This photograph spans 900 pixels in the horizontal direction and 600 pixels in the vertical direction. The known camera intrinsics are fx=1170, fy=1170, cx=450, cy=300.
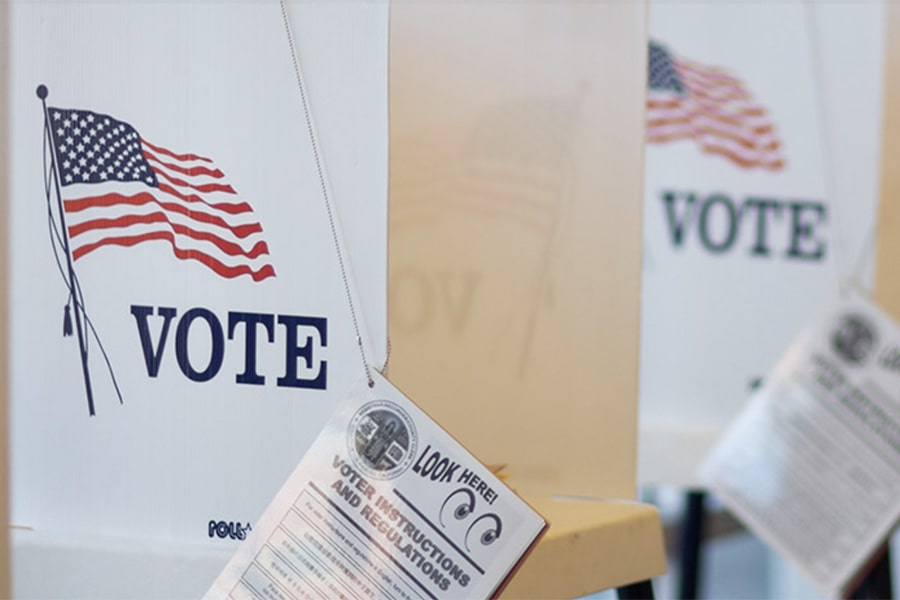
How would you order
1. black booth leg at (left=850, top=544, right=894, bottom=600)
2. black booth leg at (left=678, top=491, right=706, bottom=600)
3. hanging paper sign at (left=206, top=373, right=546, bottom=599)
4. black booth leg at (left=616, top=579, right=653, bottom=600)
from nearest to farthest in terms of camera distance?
hanging paper sign at (left=206, top=373, right=546, bottom=599), black booth leg at (left=616, top=579, right=653, bottom=600), black booth leg at (left=850, top=544, right=894, bottom=600), black booth leg at (left=678, top=491, right=706, bottom=600)

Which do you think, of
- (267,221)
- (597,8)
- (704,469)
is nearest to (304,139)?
(267,221)

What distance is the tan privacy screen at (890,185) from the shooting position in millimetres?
1436

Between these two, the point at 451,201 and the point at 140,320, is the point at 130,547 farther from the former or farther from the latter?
the point at 451,201

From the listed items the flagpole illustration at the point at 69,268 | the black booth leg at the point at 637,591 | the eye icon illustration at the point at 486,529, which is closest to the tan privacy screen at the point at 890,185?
the black booth leg at the point at 637,591

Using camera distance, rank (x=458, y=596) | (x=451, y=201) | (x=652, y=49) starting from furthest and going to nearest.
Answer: (x=652, y=49), (x=451, y=201), (x=458, y=596)

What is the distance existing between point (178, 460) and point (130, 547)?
7 cm

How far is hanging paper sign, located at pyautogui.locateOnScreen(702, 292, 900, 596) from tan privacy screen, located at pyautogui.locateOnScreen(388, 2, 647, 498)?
0.14 meters

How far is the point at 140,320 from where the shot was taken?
29.3 inches

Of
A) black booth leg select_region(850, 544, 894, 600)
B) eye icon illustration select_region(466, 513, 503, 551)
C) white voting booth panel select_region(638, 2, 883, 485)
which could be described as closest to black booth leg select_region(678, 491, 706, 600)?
white voting booth panel select_region(638, 2, 883, 485)

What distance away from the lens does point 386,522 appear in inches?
26.6

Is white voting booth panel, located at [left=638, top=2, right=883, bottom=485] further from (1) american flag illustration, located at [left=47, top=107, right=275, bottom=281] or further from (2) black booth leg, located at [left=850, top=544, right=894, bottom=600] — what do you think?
(1) american flag illustration, located at [left=47, top=107, right=275, bottom=281]

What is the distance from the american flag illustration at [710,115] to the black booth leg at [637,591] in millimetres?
711

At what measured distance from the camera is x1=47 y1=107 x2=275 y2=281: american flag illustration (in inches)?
28.4

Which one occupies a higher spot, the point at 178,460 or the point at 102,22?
the point at 102,22
